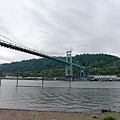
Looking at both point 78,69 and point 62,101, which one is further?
point 78,69

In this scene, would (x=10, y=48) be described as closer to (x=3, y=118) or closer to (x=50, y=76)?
(x=3, y=118)

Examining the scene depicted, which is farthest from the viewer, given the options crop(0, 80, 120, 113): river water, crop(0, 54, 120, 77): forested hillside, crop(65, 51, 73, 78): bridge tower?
crop(0, 54, 120, 77): forested hillside

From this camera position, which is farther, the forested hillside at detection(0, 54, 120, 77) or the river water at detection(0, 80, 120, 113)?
the forested hillside at detection(0, 54, 120, 77)

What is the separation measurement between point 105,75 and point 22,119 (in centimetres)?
15828

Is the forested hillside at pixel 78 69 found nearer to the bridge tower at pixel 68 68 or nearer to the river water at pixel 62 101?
the bridge tower at pixel 68 68

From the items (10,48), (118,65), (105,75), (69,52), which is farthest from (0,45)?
(118,65)

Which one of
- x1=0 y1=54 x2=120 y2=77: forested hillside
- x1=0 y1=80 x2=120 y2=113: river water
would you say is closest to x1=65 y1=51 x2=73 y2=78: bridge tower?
x1=0 y1=54 x2=120 y2=77: forested hillside

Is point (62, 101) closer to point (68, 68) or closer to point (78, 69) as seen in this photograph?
point (68, 68)

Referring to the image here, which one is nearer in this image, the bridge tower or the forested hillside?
the bridge tower

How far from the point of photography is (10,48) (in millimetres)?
53156

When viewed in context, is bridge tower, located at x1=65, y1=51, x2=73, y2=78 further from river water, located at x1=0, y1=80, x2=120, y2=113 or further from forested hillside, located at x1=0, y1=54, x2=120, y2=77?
river water, located at x1=0, y1=80, x2=120, y2=113

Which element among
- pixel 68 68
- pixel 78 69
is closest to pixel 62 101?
pixel 68 68

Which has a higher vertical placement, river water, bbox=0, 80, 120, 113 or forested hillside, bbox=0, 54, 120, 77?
forested hillside, bbox=0, 54, 120, 77

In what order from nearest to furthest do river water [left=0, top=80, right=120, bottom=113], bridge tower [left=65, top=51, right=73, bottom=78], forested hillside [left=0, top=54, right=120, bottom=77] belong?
river water [left=0, top=80, right=120, bottom=113]
bridge tower [left=65, top=51, right=73, bottom=78]
forested hillside [left=0, top=54, right=120, bottom=77]
